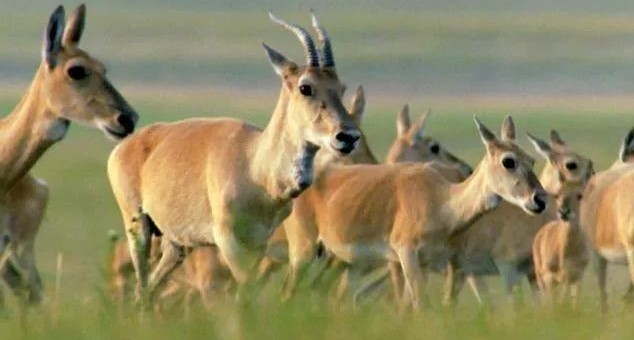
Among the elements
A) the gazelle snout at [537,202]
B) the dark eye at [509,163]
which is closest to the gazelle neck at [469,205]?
the dark eye at [509,163]

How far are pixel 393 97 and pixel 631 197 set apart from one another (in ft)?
142

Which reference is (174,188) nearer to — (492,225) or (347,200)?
(347,200)

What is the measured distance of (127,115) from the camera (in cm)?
1329

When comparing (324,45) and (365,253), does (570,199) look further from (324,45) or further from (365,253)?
(324,45)

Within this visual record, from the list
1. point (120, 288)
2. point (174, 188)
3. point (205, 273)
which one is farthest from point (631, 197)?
point (120, 288)

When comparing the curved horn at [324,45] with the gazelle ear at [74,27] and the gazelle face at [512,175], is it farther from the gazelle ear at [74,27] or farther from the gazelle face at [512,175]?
the gazelle face at [512,175]

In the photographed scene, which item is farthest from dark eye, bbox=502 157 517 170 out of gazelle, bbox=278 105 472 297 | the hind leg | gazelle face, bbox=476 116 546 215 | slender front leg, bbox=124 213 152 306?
slender front leg, bbox=124 213 152 306

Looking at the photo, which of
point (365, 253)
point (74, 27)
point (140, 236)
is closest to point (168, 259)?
point (74, 27)

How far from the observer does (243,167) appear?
43.8 feet

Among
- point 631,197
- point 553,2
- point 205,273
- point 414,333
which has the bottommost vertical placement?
point 553,2

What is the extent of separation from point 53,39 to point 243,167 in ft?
4.02

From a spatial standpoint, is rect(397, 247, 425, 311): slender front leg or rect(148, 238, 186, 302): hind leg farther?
rect(397, 247, 425, 311): slender front leg

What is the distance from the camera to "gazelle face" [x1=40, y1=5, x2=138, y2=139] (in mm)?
13297

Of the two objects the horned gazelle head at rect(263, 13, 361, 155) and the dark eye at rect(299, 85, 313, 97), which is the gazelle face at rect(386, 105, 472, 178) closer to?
the horned gazelle head at rect(263, 13, 361, 155)
